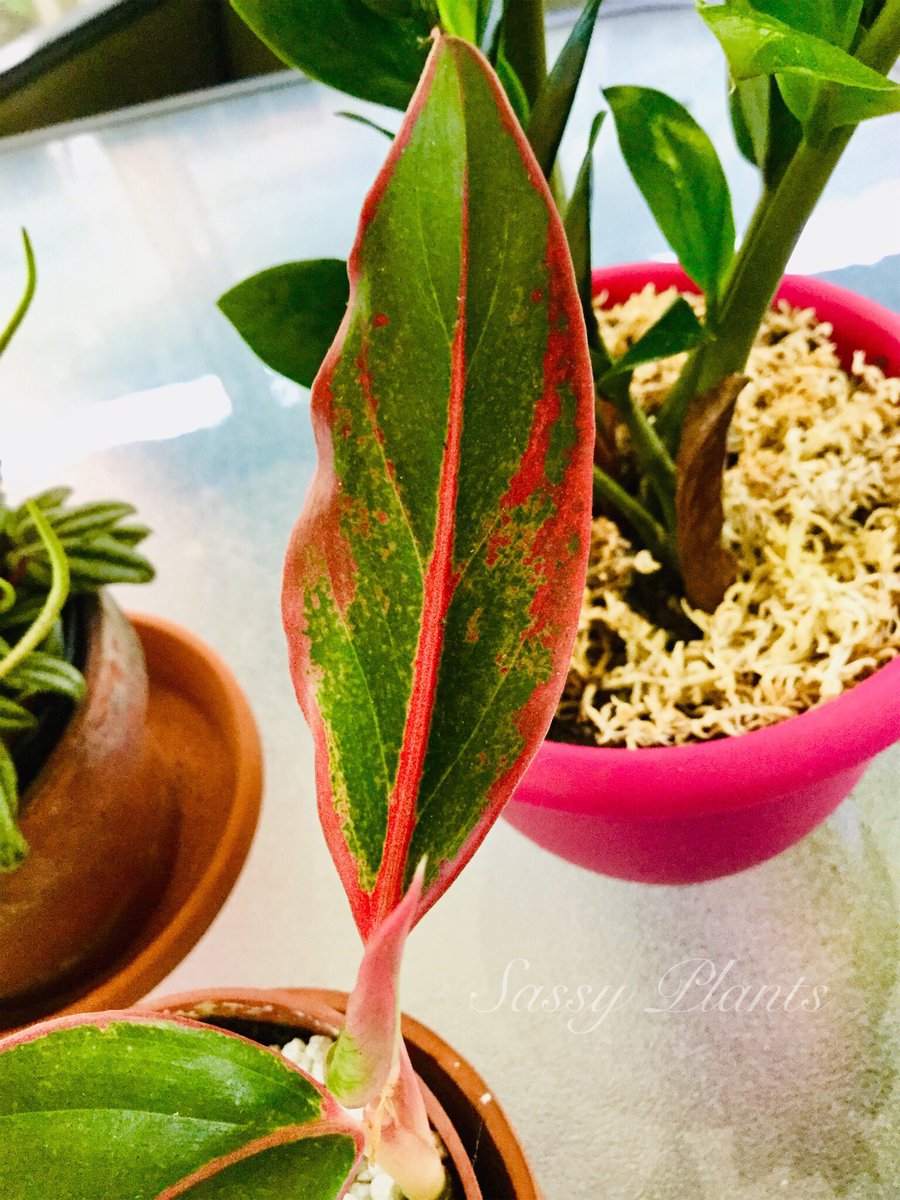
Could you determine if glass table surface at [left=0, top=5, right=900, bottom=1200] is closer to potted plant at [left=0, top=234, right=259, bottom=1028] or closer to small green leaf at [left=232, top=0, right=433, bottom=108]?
potted plant at [left=0, top=234, right=259, bottom=1028]

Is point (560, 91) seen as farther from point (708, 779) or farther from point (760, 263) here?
point (708, 779)

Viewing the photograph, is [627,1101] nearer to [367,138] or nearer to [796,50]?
[796,50]

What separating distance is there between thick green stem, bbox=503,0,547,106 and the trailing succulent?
203mm

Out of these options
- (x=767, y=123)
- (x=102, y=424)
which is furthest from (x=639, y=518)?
(x=102, y=424)

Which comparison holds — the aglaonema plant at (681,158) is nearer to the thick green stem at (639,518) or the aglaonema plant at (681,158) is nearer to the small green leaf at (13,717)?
the thick green stem at (639,518)

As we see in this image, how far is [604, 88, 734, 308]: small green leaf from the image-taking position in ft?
1.23

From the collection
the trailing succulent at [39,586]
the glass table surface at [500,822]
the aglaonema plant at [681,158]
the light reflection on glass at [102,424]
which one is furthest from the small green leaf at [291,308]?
the light reflection on glass at [102,424]

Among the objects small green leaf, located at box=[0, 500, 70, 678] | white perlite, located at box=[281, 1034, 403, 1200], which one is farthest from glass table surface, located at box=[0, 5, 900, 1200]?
small green leaf, located at box=[0, 500, 70, 678]

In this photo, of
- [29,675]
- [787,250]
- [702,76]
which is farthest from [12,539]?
[702,76]

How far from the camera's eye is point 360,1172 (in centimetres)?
36

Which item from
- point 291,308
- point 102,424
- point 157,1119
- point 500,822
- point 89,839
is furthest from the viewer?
point 102,424

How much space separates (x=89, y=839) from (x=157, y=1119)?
24 cm

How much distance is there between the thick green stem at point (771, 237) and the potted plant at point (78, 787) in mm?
292

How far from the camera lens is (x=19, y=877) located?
0.43m
